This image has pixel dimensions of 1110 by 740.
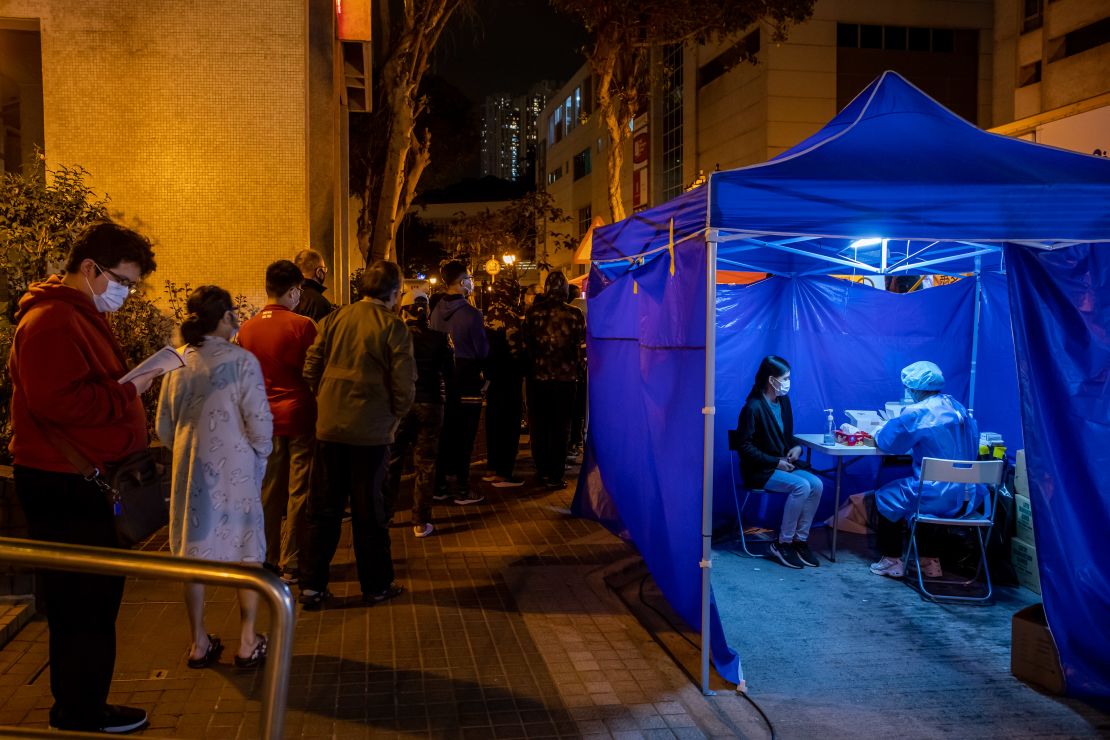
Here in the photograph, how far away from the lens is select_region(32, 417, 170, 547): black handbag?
3.32 metres

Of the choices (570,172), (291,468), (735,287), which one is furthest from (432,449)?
(570,172)

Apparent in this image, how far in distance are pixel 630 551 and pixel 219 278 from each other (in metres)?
5.12

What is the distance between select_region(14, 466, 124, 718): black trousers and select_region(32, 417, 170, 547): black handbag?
4 cm

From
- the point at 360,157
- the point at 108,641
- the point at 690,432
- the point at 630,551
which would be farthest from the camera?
the point at 360,157

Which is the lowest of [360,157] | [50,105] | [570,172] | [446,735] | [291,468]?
[446,735]

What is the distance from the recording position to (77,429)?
3.34m

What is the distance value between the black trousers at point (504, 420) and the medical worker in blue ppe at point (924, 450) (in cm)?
A: 400

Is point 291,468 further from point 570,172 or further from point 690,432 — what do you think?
point 570,172

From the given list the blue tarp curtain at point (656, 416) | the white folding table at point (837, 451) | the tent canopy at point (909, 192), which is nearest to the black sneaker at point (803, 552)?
the white folding table at point (837, 451)

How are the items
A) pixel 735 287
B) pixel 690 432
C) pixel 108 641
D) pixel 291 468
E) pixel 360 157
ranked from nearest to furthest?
1. pixel 108 641
2. pixel 690 432
3. pixel 291 468
4. pixel 735 287
5. pixel 360 157

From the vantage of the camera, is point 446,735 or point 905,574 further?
point 905,574

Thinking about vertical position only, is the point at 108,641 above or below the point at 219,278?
below

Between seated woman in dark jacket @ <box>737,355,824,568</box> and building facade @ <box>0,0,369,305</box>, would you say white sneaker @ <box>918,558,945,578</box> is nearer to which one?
seated woman in dark jacket @ <box>737,355,824,568</box>

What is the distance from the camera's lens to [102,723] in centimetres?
356
